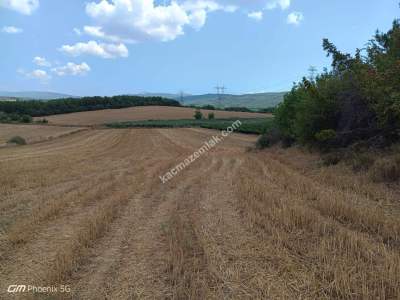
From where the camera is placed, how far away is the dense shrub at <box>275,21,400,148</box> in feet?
34.2

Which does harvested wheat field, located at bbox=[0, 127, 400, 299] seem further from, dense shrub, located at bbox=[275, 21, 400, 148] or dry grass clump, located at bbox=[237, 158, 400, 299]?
dense shrub, located at bbox=[275, 21, 400, 148]

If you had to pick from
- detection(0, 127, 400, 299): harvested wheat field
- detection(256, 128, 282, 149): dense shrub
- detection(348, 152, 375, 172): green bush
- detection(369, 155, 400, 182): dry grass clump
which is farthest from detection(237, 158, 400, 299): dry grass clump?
detection(256, 128, 282, 149): dense shrub

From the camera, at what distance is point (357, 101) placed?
13484 millimetres

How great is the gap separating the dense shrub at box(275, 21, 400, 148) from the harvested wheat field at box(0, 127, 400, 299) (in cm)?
306

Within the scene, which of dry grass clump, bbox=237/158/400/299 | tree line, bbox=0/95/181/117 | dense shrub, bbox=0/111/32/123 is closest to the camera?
dry grass clump, bbox=237/158/400/299

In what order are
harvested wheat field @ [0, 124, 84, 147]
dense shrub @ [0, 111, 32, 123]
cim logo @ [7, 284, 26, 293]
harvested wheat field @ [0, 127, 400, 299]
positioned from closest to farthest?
1. harvested wheat field @ [0, 127, 400, 299]
2. cim logo @ [7, 284, 26, 293]
3. harvested wheat field @ [0, 124, 84, 147]
4. dense shrub @ [0, 111, 32, 123]

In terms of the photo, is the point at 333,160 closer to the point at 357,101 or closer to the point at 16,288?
the point at 357,101

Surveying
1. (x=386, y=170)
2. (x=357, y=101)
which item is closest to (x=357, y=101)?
(x=357, y=101)

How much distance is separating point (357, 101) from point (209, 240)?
35.1 ft

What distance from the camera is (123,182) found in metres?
11.6

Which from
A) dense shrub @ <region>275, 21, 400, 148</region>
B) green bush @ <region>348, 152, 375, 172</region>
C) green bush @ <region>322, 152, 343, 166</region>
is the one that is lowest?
green bush @ <region>322, 152, 343, 166</region>

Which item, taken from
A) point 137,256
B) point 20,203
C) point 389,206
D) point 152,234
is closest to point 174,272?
point 137,256

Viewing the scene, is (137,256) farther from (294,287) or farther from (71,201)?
(71,201)

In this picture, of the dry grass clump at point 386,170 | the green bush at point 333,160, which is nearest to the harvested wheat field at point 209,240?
the dry grass clump at point 386,170
